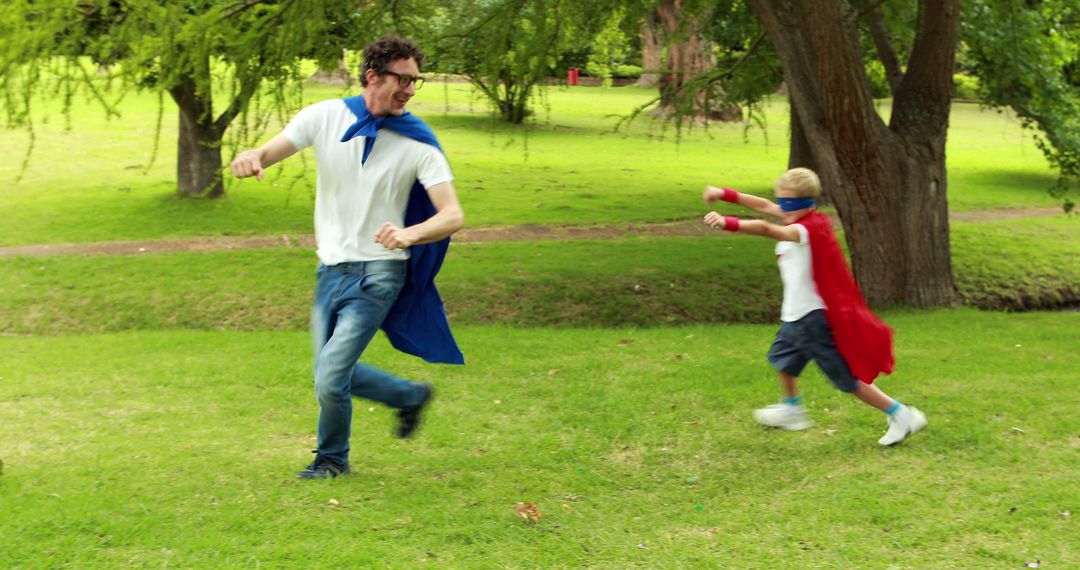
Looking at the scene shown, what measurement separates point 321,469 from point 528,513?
1153 mm

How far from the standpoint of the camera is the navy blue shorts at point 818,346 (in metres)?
6.34

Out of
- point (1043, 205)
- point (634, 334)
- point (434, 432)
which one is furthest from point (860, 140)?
point (1043, 205)

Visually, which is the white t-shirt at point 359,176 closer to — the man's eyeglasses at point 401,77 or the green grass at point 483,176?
the man's eyeglasses at point 401,77

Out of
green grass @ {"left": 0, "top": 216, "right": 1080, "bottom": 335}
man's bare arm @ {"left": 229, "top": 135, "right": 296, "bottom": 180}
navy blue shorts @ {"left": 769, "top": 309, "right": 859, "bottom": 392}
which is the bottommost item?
green grass @ {"left": 0, "top": 216, "right": 1080, "bottom": 335}

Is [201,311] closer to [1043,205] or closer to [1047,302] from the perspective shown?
[1047,302]

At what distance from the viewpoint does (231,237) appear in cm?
1565

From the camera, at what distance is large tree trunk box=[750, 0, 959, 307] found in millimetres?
11328

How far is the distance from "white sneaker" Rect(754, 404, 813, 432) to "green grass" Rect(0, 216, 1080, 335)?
5528mm

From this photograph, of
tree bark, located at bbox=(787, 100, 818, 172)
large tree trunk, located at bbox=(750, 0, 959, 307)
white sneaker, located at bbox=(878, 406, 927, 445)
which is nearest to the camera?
white sneaker, located at bbox=(878, 406, 927, 445)

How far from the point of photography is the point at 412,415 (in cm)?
598

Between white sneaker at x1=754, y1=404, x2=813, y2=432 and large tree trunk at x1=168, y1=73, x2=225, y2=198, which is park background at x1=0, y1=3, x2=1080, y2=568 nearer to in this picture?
white sneaker at x1=754, y1=404, x2=813, y2=432

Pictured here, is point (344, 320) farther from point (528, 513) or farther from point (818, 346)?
point (818, 346)

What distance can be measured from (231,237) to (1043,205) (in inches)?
558

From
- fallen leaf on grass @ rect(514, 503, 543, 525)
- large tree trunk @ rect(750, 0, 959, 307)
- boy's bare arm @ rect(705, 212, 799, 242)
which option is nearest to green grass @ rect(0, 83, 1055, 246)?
large tree trunk @ rect(750, 0, 959, 307)
